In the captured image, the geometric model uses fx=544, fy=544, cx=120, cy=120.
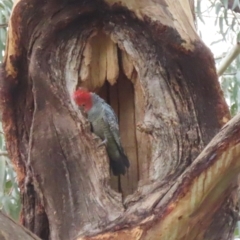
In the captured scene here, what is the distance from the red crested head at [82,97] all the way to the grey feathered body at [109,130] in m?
0.03

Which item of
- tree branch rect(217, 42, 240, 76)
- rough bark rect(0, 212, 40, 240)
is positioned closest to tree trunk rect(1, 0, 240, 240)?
rough bark rect(0, 212, 40, 240)

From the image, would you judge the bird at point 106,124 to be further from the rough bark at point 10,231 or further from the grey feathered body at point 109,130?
the rough bark at point 10,231

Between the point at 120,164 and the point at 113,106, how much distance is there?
0.56 feet

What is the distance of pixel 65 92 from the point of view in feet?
3.66

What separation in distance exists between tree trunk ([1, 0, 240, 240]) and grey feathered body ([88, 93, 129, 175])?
31 mm

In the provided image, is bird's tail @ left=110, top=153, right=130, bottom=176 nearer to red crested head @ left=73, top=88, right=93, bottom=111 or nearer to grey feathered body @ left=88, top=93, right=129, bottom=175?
grey feathered body @ left=88, top=93, right=129, bottom=175

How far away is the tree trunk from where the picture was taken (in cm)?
100

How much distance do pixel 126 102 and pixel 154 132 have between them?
17 centimetres

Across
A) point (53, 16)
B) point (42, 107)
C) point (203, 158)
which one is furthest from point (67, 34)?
point (203, 158)

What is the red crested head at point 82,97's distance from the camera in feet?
3.69

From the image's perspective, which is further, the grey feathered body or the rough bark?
the grey feathered body

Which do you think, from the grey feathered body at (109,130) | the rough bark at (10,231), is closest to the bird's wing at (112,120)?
the grey feathered body at (109,130)

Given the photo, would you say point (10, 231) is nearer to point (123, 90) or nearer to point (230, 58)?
point (123, 90)

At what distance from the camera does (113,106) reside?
1.24 metres
